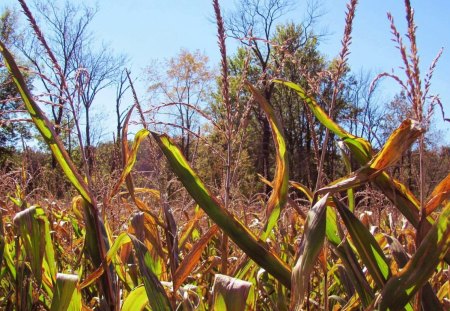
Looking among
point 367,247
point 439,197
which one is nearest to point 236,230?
point 367,247

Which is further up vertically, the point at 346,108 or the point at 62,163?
the point at 346,108

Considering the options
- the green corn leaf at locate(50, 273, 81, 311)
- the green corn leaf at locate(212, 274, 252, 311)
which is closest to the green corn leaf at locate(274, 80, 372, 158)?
the green corn leaf at locate(212, 274, 252, 311)

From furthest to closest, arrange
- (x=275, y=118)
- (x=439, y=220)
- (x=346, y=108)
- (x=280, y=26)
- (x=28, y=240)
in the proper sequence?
(x=280, y=26) → (x=346, y=108) → (x=28, y=240) → (x=275, y=118) → (x=439, y=220)

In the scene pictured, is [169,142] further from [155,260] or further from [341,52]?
[155,260]

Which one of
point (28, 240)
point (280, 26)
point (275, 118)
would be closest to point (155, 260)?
point (28, 240)

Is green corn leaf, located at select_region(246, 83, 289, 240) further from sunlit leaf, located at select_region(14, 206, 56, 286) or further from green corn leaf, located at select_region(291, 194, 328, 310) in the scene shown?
sunlit leaf, located at select_region(14, 206, 56, 286)

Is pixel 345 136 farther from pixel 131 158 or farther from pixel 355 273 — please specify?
pixel 131 158

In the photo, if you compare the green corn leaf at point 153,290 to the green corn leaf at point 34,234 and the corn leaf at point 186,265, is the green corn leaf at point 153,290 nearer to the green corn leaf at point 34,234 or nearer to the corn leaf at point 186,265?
the corn leaf at point 186,265

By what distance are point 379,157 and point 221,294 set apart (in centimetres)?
36

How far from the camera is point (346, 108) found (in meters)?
30.2

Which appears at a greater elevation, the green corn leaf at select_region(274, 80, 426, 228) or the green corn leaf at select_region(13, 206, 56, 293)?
the green corn leaf at select_region(274, 80, 426, 228)

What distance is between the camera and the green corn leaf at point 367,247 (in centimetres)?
86

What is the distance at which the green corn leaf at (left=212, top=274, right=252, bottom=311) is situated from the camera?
2.70 feet

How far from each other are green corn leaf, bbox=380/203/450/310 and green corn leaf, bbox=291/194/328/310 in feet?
0.43
